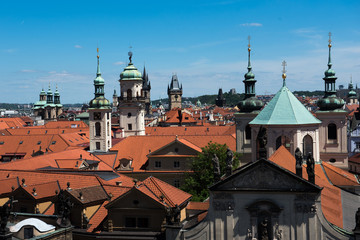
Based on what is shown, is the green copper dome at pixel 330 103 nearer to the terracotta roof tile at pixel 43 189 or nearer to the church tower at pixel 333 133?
the church tower at pixel 333 133

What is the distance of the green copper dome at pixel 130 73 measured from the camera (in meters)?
78.7

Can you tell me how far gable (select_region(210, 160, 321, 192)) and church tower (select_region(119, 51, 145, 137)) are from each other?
53818 millimetres

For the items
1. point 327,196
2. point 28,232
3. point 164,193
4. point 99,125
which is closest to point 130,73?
point 99,125

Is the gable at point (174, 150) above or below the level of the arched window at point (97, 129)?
below

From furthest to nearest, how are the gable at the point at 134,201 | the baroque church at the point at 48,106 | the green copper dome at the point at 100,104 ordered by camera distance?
the baroque church at the point at 48,106
the green copper dome at the point at 100,104
the gable at the point at 134,201

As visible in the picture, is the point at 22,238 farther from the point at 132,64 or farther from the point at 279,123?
the point at 132,64

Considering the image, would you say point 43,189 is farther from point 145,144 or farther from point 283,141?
point 145,144

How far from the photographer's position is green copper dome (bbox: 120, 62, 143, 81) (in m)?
78.7

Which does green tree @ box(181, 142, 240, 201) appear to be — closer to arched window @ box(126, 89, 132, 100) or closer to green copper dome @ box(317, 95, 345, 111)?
green copper dome @ box(317, 95, 345, 111)

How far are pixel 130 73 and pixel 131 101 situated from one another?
4770mm

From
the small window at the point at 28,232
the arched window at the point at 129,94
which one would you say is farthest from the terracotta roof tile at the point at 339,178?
the arched window at the point at 129,94

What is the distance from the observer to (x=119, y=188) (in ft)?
116

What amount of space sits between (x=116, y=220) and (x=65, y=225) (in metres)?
4.13

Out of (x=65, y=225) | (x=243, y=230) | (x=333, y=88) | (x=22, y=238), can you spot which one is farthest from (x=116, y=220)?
(x=333, y=88)
